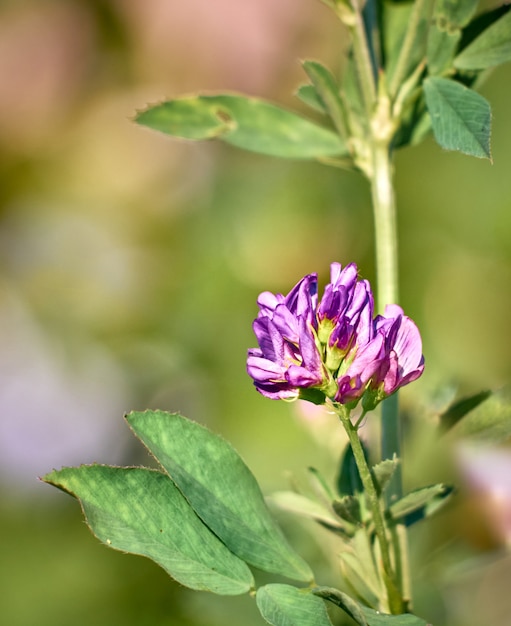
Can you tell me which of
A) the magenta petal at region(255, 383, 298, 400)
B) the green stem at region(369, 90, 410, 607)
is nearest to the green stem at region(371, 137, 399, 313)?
the green stem at region(369, 90, 410, 607)

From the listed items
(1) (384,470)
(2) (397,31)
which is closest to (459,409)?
(1) (384,470)

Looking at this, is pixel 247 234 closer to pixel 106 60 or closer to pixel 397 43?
pixel 106 60

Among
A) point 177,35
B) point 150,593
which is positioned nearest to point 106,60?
point 177,35

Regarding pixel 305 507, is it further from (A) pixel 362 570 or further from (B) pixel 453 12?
(B) pixel 453 12

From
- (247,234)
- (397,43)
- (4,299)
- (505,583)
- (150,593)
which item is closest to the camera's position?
(397,43)

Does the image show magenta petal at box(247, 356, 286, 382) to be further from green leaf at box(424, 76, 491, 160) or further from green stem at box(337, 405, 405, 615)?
green leaf at box(424, 76, 491, 160)
